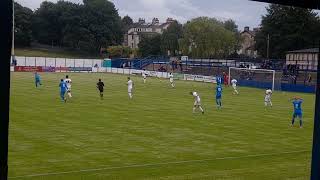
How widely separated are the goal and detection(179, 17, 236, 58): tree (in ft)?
130

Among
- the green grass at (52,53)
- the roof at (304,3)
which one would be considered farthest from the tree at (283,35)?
the roof at (304,3)

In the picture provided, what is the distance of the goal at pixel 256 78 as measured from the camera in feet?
212

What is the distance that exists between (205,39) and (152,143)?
9581cm

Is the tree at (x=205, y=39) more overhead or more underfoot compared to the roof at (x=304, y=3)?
more overhead

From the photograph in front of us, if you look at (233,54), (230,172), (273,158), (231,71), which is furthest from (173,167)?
(233,54)

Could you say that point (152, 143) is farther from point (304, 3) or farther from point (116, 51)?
point (116, 51)

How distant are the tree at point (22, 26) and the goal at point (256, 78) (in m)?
63.3

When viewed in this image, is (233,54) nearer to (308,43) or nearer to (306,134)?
(308,43)

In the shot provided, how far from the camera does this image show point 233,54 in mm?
122188

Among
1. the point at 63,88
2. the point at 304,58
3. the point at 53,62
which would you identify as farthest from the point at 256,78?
the point at 53,62

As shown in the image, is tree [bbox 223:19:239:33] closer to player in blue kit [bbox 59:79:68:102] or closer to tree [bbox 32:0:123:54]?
tree [bbox 32:0:123:54]

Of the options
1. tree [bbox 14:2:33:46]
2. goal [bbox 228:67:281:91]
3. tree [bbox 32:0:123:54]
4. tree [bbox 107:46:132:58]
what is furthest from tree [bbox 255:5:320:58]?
tree [bbox 14:2:33:46]

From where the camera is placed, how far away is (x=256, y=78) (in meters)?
69.9

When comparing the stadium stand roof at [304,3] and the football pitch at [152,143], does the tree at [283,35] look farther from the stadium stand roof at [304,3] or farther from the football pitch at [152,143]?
the stadium stand roof at [304,3]
